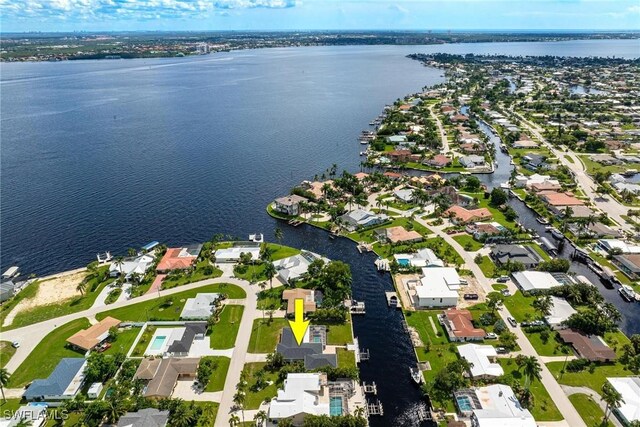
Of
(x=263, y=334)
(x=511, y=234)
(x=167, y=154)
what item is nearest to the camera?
(x=263, y=334)

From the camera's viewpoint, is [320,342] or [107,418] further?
[320,342]

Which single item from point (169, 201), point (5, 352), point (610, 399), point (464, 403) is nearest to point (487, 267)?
point (610, 399)

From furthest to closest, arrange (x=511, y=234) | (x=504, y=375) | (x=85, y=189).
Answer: (x=85, y=189)
(x=511, y=234)
(x=504, y=375)

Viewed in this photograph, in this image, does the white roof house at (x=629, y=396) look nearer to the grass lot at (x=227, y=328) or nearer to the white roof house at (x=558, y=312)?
the white roof house at (x=558, y=312)

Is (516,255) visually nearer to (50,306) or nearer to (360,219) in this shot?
(360,219)

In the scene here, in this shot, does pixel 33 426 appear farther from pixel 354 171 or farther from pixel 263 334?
pixel 354 171

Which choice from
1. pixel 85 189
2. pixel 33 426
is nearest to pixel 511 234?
pixel 33 426

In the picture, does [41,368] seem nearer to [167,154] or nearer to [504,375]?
[504,375]
